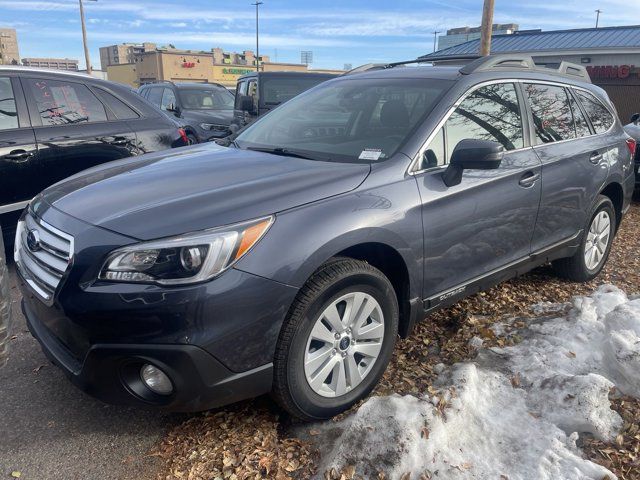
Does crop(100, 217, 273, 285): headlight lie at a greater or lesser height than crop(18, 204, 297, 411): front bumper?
greater

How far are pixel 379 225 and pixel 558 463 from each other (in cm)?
128

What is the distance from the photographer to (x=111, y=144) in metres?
5.04

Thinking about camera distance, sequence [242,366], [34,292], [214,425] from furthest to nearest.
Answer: [214,425] < [34,292] < [242,366]

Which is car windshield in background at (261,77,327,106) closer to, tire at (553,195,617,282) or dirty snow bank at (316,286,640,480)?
tire at (553,195,617,282)

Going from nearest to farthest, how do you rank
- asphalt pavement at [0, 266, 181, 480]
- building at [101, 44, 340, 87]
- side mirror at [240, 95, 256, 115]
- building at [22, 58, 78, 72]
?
asphalt pavement at [0, 266, 181, 480]
side mirror at [240, 95, 256, 115]
building at [101, 44, 340, 87]
building at [22, 58, 78, 72]

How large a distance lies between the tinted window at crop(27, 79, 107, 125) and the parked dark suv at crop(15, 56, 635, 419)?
2000 mm

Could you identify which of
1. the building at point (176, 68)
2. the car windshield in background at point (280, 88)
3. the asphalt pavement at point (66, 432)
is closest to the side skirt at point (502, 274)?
the asphalt pavement at point (66, 432)

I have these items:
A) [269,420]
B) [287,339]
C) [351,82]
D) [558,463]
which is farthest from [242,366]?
[351,82]

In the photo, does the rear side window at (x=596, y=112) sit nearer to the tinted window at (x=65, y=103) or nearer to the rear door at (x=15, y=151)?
the tinted window at (x=65, y=103)

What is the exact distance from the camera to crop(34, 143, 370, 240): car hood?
225 centimetres

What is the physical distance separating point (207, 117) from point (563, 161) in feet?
27.4

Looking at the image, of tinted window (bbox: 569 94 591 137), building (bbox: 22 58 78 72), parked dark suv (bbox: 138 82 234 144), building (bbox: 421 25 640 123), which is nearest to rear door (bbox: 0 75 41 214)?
tinted window (bbox: 569 94 591 137)

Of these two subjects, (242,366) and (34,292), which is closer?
(242,366)

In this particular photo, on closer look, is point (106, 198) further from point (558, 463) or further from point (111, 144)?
point (111, 144)
